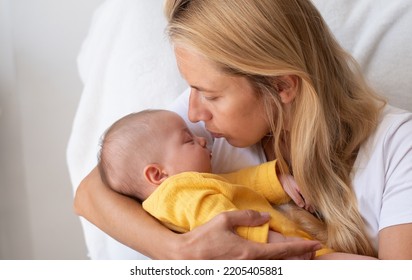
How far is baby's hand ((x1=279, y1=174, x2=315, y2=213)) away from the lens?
1.15 m

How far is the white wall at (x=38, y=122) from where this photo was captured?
169 centimetres

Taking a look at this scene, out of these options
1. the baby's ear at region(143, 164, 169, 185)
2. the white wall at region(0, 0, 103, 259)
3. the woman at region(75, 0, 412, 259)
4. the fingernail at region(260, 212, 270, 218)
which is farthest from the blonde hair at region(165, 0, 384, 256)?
the white wall at region(0, 0, 103, 259)

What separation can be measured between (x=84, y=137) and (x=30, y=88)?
377 millimetres

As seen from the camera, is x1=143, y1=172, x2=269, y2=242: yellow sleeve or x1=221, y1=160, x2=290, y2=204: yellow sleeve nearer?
x1=143, y1=172, x2=269, y2=242: yellow sleeve

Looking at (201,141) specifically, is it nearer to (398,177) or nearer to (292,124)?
(292,124)

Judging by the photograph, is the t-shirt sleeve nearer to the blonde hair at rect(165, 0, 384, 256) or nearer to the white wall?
the blonde hair at rect(165, 0, 384, 256)

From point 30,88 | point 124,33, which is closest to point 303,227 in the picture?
point 124,33

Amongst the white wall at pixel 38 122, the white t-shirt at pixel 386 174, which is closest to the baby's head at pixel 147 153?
the white t-shirt at pixel 386 174

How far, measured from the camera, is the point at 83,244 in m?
1.75

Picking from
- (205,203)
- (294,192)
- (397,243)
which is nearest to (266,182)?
(294,192)

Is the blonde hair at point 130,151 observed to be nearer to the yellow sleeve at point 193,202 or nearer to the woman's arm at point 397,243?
the yellow sleeve at point 193,202

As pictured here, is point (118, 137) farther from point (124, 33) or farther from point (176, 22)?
point (124, 33)

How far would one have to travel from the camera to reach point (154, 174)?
111cm

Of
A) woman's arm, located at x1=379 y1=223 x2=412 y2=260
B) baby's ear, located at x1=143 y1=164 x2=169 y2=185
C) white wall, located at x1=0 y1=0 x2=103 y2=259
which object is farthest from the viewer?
white wall, located at x1=0 y1=0 x2=103 y2=259
